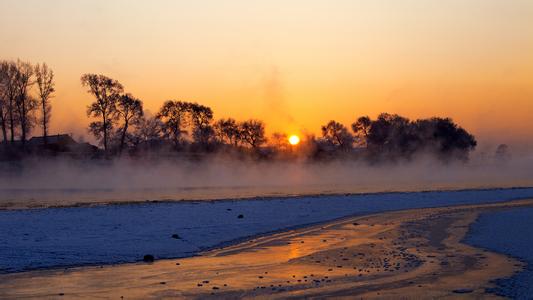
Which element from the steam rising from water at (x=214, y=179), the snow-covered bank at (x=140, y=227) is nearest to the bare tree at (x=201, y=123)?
the steam rising from water at (x=214, y=179)

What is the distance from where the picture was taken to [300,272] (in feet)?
50.3

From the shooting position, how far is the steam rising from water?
175 feet

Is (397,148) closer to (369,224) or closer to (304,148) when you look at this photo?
(304,148)

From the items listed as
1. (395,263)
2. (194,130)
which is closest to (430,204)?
(395,263)

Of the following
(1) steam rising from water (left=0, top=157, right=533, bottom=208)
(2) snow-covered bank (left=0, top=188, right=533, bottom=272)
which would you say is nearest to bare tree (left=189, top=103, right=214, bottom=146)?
(1) steam rising from water (left=0, top=157, right=533, bottom=208)

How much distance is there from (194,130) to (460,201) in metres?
61.6

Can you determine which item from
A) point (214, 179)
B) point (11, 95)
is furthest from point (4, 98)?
point (214, 179)

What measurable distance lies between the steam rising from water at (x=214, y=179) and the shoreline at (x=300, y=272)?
27808 millimetres

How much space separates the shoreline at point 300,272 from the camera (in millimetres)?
13109

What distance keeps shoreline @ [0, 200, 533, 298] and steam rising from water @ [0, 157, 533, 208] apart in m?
27.8

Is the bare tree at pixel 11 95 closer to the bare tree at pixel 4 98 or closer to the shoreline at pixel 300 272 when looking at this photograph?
the bare tree at pixel 4 98

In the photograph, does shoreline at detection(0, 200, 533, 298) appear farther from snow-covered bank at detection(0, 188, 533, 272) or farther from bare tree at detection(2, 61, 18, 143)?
bare tree at detection(2, 61, 18, 143)

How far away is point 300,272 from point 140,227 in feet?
33.0

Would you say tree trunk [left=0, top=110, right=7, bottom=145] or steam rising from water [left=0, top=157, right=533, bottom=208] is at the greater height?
tree trunk [left=0, top=110, right=7, bottom=145]
